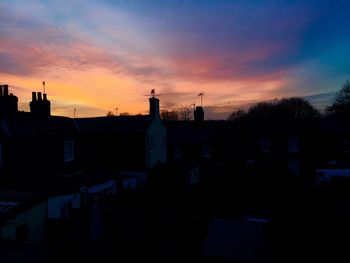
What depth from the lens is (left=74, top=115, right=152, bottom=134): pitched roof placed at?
2739 centimetres

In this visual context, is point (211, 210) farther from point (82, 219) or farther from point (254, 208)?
point (82, 219)

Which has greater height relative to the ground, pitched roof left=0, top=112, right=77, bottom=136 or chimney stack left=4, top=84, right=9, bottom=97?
chimney stack left=4, top=84, right=9, bottom=97

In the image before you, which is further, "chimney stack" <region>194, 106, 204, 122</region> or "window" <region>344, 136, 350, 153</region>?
"chimney stack" <region>194, 106, 204, 122</region>

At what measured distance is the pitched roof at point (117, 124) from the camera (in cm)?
2739

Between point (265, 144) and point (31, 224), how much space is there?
2786cm

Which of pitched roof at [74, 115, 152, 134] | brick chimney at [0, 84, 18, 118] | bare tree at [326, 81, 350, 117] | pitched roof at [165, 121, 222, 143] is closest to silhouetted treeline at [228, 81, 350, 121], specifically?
bare tree at [326, 81, 350, 117]

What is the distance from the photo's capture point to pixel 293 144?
3344 cm

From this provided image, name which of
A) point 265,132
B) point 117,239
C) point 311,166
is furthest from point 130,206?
point 311,166

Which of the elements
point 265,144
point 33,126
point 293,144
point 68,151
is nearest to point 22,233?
point 33,126

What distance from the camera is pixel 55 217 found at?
47.9ft

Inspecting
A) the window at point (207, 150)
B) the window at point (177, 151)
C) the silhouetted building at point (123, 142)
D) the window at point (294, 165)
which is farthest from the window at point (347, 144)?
the silhouetted building at point (123, 142)

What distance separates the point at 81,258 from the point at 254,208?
456 inches

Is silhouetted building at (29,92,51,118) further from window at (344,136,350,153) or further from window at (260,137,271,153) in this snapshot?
window at (344,136,350,153)

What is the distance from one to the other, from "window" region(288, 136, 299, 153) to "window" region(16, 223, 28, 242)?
28.8 m
